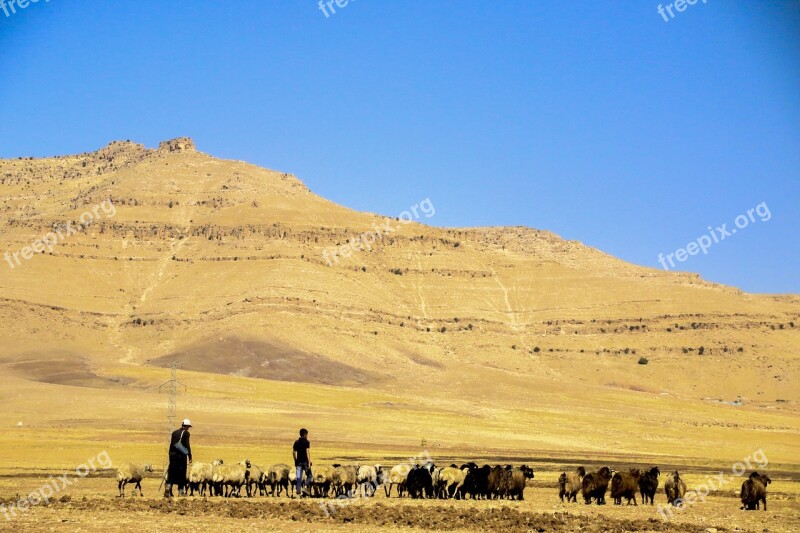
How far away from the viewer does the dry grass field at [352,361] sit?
2717cm

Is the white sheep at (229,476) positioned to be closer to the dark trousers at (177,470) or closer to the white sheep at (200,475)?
the white sheep at (200,475)

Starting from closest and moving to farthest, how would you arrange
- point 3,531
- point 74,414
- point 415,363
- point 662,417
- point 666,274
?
point 3,531, point 74,414, point 662,417, point 415,363, point 666,274

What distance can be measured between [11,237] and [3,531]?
145 metres

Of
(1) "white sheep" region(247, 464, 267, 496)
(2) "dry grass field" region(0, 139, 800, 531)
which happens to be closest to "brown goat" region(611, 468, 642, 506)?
(2) "dry grass field" region(0, 139, 800, 531)

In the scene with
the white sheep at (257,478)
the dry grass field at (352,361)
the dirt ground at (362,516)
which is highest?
the dry grass field at (352,361)

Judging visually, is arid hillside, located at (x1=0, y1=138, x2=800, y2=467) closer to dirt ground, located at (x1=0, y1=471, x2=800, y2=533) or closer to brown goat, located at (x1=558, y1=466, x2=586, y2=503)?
brown goat, located at (x1=558, y1=466, x2=586, y2=503)

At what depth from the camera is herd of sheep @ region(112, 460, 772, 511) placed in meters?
26.7

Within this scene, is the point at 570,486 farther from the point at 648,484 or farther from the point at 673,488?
the point at 673,488

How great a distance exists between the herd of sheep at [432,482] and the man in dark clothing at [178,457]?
1.38m

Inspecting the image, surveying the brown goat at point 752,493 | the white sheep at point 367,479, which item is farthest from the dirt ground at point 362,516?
the white sheep at point 367,479

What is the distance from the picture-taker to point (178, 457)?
81.3 ft

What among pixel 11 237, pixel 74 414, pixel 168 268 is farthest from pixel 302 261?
pixel 74 414

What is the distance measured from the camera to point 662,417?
3895 inches

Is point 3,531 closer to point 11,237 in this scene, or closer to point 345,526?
point 345,526
